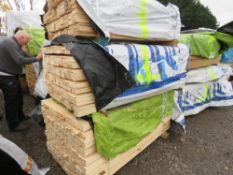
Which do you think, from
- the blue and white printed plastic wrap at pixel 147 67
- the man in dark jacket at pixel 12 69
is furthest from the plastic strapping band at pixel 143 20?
the man in dark jacket at pixel 12 69

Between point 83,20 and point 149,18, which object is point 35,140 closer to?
point 83,20

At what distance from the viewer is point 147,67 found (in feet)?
6.67

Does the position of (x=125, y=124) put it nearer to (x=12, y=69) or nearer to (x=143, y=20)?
(x=143, y=20)

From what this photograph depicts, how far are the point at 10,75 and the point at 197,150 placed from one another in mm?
3305

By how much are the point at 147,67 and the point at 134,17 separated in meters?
0.58

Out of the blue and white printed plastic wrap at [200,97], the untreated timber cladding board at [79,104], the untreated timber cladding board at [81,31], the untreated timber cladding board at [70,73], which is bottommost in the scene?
the blue and white printed plastic wrap at [200,97]

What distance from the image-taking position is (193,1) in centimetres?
1238

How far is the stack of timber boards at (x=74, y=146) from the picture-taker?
177cm

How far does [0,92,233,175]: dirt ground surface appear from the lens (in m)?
2.33

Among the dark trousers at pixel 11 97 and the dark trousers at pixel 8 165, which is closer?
the dark trousers at pixel 8 165

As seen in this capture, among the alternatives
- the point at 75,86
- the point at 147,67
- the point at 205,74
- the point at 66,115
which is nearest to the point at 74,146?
the point at 66,115

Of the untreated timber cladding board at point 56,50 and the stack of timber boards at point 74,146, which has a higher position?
the untreated timber cladding board at point 56,50

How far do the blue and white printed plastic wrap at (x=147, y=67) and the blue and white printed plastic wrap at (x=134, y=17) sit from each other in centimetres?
18

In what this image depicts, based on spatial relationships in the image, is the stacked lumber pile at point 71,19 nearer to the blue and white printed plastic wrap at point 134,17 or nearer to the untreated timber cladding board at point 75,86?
the blue and white printed plastic wrap at point 134,17
